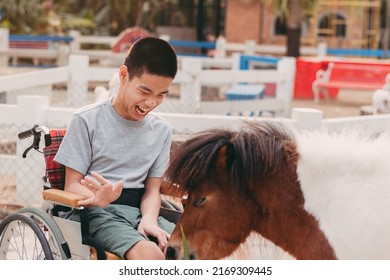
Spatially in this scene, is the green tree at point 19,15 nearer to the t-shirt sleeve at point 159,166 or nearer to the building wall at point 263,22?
the building wall at point 263,22

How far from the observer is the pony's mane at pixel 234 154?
3.16 meters

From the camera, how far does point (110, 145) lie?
3896mm

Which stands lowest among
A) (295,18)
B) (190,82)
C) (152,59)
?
(190,82)

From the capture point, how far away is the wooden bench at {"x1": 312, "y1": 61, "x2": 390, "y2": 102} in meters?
19.5

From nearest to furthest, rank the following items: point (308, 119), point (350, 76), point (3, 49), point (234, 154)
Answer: point (234, 154), point (308, 119), point (350, 76), point (3, 49)

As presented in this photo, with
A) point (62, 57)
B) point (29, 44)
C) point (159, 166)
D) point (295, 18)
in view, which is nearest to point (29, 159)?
point (159, 166)

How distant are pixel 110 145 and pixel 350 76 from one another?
55.1ft

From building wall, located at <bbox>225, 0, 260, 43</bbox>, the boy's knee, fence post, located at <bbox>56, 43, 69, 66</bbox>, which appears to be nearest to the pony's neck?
the boy's knee

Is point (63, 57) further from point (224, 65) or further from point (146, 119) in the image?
point (146, 119)

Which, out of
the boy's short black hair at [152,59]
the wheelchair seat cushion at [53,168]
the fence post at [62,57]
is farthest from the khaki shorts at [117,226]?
the fence post at [62,57]

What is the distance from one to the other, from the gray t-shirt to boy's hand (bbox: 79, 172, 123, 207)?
10.3 inches

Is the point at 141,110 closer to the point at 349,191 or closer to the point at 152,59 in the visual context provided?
the point at 152,59
